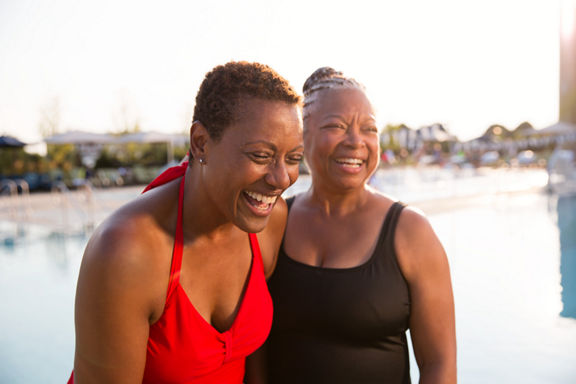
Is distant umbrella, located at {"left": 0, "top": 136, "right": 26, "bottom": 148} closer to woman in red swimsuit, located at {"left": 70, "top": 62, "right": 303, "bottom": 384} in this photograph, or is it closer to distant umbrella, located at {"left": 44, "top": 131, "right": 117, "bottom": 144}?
distant umbrella, located at {"left": 44, "top": 131, "right": 117, "bottom": 144}

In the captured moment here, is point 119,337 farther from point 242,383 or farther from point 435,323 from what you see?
point 435,323

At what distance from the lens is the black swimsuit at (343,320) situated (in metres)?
1.83

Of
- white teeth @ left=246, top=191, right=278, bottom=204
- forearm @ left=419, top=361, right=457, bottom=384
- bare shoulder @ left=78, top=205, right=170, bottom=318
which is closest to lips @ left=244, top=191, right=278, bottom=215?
white teeth @ left=246, top=191, right=278, bottom=204

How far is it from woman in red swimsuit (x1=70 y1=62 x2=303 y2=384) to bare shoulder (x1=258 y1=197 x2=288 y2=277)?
10.5 inches

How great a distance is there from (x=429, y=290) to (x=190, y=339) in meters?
0.92

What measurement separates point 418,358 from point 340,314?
0.42 metres

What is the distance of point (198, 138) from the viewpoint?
4.94ft

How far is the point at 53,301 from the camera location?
6.98 m

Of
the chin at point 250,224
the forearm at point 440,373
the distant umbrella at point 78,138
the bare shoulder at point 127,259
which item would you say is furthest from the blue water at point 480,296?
the distant umbrella at point 78,138

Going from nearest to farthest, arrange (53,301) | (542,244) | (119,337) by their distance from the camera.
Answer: (119,337), (53,301), (542,244)

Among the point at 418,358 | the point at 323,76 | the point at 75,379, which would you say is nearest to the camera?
the point at 75,379

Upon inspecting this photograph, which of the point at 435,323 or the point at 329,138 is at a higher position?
the point at 329,138

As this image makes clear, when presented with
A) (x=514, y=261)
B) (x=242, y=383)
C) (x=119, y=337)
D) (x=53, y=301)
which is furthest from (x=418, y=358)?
(x=514, y=261)

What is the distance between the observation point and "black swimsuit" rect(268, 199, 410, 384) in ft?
6.02
